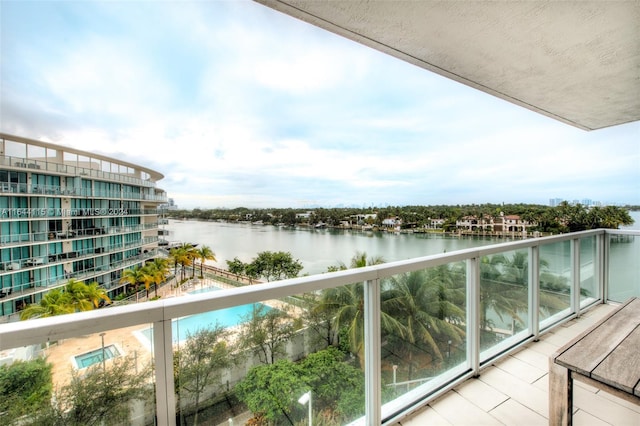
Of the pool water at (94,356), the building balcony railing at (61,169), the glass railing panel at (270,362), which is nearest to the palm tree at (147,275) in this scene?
the building balcony railing at (61,169)

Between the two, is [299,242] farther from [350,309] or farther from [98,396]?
[98,396]

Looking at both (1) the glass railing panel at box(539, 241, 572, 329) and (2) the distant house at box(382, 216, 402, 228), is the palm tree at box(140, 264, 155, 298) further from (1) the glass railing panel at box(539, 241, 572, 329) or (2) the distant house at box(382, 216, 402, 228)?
(1) the glass railing panel at box(539, 241, 572, 329)

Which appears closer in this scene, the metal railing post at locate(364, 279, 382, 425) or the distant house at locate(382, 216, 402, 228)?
the metal railing post at locate(364, 279, 382, 425)

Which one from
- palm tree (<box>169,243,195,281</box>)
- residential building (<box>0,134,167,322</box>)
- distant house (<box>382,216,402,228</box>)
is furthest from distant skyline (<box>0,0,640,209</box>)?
palm tree (<box>169,243,195,281</box>)

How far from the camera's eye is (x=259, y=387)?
121 centimetres

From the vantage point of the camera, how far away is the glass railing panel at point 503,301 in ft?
7.00

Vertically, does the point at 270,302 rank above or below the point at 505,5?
below

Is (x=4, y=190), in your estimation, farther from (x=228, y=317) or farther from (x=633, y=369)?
(x=633, y=369)

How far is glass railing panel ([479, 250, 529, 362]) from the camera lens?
7.00ft

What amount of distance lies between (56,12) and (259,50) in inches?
486

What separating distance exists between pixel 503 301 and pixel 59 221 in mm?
22314

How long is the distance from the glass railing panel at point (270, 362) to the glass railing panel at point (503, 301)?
4.05ft

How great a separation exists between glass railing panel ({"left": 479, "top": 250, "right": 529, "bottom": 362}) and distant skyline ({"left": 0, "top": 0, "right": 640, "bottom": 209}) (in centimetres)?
581

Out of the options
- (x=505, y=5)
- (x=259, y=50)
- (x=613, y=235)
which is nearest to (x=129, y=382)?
(x=505, y=5)
